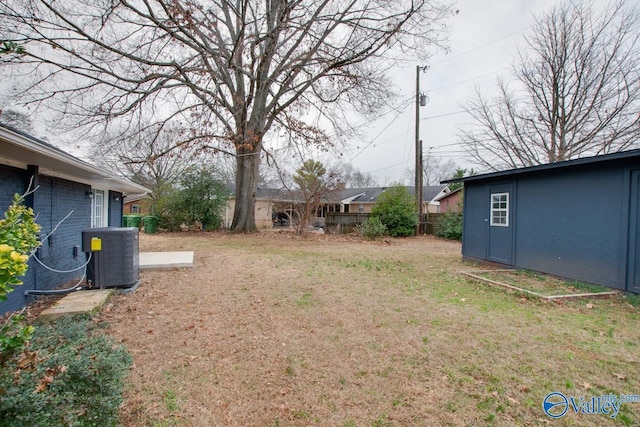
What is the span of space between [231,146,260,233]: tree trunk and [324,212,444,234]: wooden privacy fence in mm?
4473

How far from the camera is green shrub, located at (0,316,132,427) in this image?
56.2 inches

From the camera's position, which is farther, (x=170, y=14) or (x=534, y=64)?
(x=534, y=64)

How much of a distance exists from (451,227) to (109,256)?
1490cm

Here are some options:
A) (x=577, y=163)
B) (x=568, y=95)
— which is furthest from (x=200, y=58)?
(x=568, y=95)

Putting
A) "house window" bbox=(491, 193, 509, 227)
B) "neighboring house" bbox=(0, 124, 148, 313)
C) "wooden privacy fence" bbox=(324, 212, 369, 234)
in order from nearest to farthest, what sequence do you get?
"neighboring house" bbox=(0, 124, 148, 313), "house window" bbox=(491, 193, 509, 227), "wooden privacy fence" bbox=(324, 212, 369, 234)

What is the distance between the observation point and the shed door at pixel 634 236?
5.13 metres

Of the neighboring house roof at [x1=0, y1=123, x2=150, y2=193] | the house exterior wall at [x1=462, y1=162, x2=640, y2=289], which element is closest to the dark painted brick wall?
the neighboring house roof at [x1=0, y1=123, x2=150, y2=193]

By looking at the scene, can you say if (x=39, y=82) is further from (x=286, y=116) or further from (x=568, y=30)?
(x=568, y=30)

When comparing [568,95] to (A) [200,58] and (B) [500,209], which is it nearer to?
(B) [500,209]

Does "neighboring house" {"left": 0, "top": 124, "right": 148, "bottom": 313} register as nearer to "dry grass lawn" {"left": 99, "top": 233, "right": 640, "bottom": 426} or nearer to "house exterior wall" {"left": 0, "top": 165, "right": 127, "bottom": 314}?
"house exterior wall" {"left": 0, "top": 165, "right": 127, "bottom": 314}

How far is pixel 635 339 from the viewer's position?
3.43 m

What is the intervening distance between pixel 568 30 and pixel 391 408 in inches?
709

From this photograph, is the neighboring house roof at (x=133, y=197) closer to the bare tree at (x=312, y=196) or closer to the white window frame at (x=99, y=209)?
the white window frame at (x=99, y=209)

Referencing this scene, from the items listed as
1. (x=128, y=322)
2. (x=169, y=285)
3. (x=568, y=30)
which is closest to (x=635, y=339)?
(x=128, y=322)
